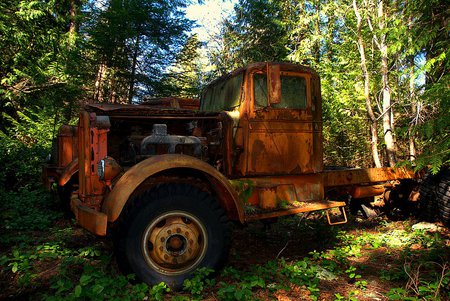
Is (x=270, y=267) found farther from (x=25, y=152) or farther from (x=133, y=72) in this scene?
(x=133, y=72)

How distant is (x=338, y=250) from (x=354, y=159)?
26.4 feet

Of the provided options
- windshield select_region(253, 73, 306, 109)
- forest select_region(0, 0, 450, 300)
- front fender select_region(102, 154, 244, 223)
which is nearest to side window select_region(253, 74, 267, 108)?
windshield select_region(253, 73, 306, 109)

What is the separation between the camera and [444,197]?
192 inches

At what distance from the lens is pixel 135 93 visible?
1263cm

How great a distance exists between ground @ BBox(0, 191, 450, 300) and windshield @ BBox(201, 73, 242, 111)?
187 centimetres

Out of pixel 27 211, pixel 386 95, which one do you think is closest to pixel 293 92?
pixel 386 95

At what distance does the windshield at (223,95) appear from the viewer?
421cm

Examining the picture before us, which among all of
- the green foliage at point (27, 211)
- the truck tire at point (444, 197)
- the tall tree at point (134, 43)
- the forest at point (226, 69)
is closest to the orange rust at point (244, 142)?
the forest at point (226, 69)

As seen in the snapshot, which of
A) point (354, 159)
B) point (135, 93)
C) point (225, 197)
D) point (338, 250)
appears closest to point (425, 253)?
point (338, 250)

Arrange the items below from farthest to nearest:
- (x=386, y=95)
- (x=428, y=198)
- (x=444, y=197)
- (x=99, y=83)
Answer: (x=99, y=83) < (x=386, y=95) < (x=428, y=198) < (x=444, y=197)

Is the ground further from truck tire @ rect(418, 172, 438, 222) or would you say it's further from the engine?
the engine

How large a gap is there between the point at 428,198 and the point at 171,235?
4.21 m

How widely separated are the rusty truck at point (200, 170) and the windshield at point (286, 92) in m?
0.01

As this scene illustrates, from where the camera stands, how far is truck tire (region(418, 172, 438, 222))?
5.21m
